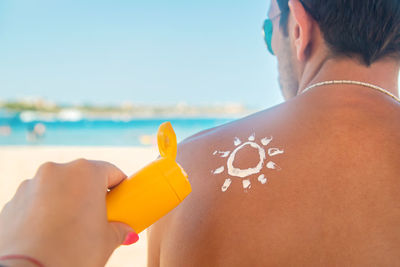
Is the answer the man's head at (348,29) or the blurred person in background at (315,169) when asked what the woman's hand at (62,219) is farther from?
the man's head at (348,29)

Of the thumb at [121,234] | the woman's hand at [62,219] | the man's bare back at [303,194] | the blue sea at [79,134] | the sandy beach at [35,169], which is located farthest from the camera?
the blue sea at [79,134]

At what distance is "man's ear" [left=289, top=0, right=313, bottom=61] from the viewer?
1.28 m

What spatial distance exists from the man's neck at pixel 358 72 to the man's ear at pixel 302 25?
0.09m

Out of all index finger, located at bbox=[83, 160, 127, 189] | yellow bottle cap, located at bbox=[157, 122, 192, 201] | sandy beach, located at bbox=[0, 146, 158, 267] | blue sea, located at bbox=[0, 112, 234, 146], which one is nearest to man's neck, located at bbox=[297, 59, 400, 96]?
yellow bottle cap, located at bbox=[157, 122, 192, 201]

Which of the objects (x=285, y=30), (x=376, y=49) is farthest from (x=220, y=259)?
(x=285, y=30)

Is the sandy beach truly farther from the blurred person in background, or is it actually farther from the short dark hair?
the short dark hair

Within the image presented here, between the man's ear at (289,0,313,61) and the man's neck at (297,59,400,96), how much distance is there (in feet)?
0.29

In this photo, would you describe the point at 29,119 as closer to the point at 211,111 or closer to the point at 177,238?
the point at 211,111

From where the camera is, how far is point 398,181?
37.6 inches

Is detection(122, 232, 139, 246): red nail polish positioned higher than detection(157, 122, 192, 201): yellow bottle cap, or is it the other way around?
detection(157, 122, 192, 201): yellow bottle cap

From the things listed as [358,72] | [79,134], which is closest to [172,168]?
[358,72]

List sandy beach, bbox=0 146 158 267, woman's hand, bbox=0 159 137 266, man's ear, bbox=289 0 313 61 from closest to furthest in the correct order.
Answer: woman's hand, bbox=0 159 137 266 → man's ear, bbox=289 0 313 61 → sandy beach, bbox=0 146 158 267

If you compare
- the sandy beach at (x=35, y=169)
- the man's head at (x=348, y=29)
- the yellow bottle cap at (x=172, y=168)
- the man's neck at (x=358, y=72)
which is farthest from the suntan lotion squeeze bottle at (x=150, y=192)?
the sandy beach at (x=35, y=169)

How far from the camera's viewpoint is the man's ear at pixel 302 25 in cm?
128
